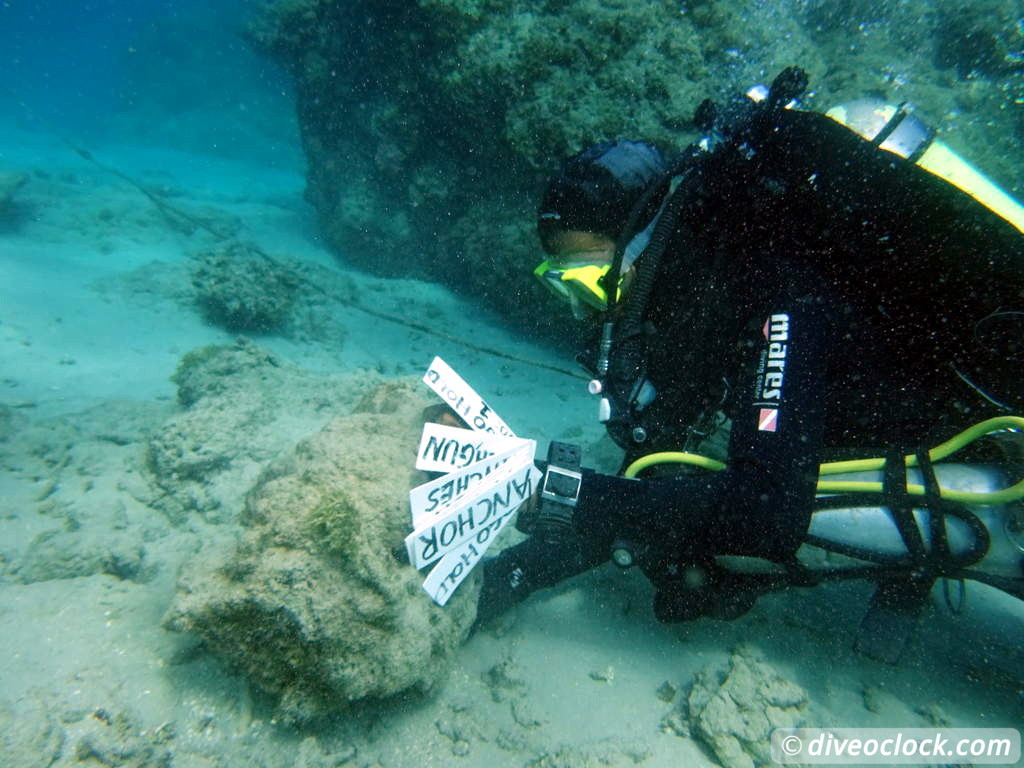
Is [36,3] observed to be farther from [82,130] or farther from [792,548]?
[792,548]

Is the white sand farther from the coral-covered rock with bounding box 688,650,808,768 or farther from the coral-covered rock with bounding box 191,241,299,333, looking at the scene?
the coral-covered rock with bounding box 191,241,299,333

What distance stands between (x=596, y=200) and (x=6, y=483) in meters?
4.16

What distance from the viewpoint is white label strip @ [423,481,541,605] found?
2.15 metres

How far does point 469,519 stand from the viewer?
83.7 inches

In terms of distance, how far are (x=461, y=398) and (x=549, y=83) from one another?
5.15m

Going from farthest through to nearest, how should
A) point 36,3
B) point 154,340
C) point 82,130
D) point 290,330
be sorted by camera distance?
point 36,3 < point 82,130 < point 290,330 < point 154,340

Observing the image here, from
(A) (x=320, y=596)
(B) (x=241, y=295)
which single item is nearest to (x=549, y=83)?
(B) (x=241, y=295)

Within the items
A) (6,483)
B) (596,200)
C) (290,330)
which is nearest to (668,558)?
(596,200)

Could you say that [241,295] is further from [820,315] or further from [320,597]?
[820,315]

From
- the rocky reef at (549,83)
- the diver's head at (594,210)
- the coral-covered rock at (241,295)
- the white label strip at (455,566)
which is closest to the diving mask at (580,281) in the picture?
the diver's head at (594,210)

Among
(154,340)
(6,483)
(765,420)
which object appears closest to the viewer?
(765,420)

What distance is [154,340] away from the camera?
5914mm

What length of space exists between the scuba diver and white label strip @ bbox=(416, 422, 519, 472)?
1.38ft

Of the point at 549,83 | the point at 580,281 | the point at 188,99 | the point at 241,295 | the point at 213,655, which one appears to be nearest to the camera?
the point at 213,655
